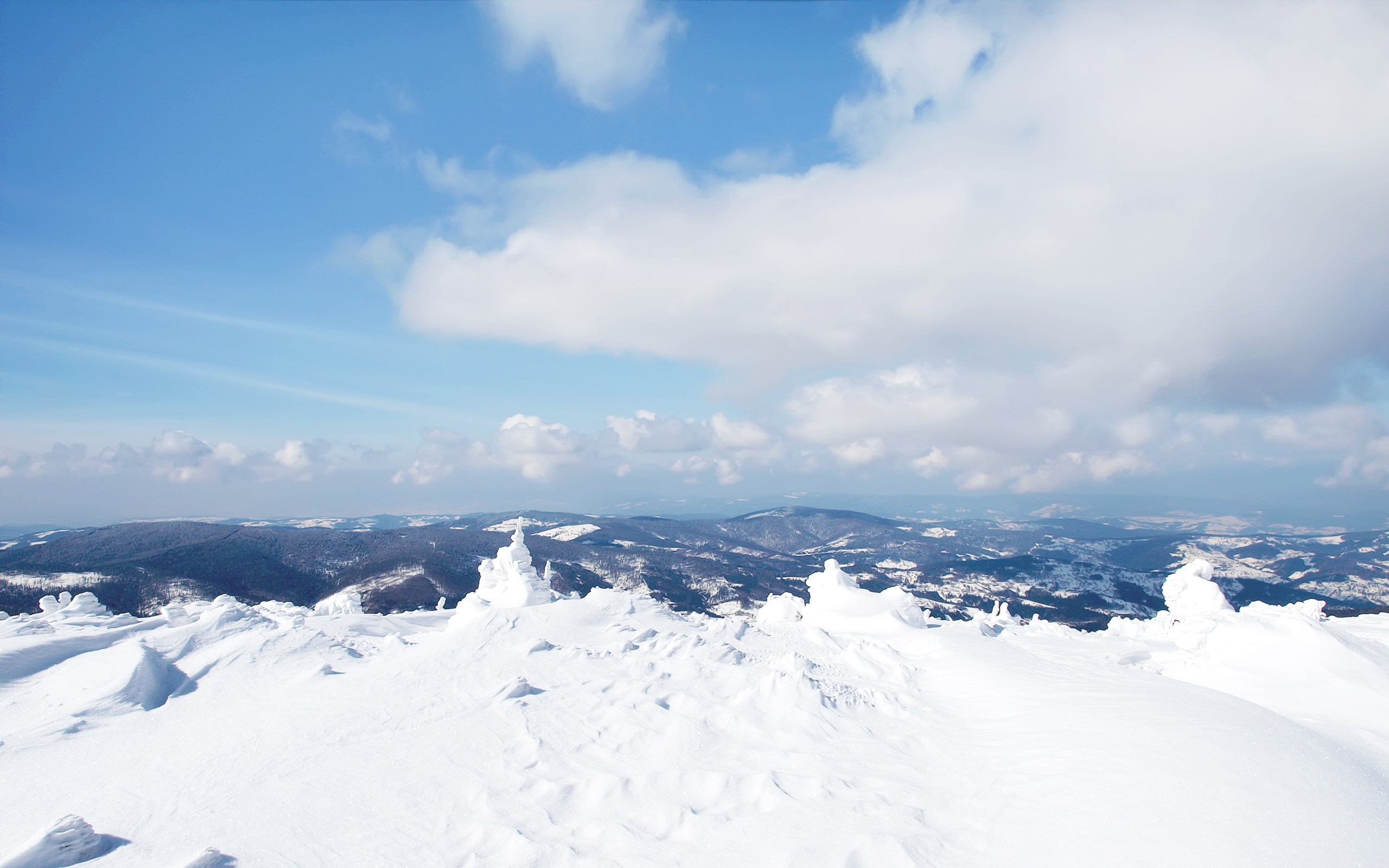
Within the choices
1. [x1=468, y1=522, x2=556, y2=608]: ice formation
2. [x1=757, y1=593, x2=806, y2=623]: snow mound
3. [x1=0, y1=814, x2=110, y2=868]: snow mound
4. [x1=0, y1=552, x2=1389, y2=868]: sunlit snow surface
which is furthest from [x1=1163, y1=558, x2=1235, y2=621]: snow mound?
[x1=0, y1=814, x2=110, y2=868]: snow mound

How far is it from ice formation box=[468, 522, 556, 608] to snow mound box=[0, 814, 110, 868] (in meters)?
22.9

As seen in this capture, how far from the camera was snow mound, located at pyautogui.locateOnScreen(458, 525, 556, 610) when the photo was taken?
34.1 meters

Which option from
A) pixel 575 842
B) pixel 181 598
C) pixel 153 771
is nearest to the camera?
pixel 575 842

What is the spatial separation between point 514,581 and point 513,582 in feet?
0.32

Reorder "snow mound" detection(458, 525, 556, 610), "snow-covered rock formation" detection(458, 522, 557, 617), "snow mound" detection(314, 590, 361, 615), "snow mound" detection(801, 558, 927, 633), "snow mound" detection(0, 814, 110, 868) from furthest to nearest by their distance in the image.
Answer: "snow mound" detection(314, 590, 361, 615) < "snow mound" detection(458, 525, 556, 610) < "snow-covered rock formation" detection(458, 522, 557, 617) < "snow mound" detection(801, 558, 927, 633) < "snow mound" detection(0, 814, 110, 868)

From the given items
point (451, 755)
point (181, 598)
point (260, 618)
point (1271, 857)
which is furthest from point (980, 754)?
point (181, 598)

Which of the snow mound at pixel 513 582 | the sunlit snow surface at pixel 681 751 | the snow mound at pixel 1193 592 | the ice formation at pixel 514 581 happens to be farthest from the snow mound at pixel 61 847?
the snow mound at pixel 1193 592

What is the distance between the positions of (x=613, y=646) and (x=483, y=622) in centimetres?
522

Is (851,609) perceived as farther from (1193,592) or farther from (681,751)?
(1193,592)

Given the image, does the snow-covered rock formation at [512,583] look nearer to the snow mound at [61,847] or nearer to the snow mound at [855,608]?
the snow mound at [855,608]

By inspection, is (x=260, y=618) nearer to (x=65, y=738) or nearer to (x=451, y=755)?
(x=65, y=738)

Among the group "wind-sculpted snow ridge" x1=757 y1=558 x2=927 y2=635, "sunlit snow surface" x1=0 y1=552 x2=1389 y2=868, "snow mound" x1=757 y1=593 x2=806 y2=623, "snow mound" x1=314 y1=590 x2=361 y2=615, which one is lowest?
"snow mound" x1=314 y1=590 x2=361 y2=615

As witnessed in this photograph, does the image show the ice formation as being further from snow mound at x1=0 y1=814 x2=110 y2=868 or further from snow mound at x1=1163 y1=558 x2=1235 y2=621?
snow mound at x1=1163 y1=558 x2=1235 y2=621

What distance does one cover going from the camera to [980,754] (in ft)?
45.6
